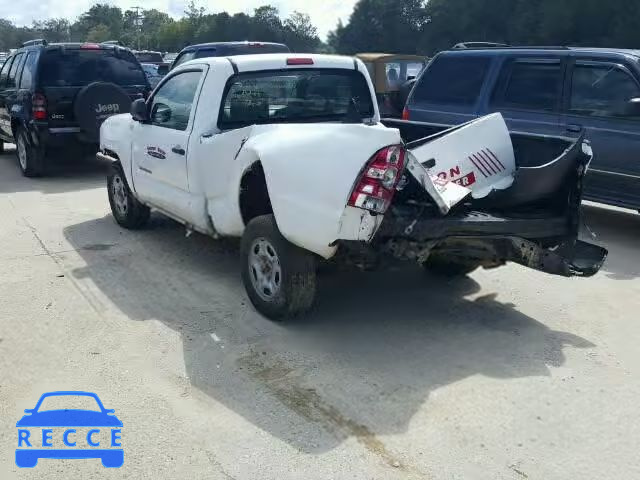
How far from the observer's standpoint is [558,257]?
13.8ft

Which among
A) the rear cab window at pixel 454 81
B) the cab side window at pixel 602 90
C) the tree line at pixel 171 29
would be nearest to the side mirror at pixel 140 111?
the rear cab window at pixel 454 81

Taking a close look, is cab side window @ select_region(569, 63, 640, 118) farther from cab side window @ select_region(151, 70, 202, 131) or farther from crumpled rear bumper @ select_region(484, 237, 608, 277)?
cab side window @ select_region(151, 70, 202, 131)

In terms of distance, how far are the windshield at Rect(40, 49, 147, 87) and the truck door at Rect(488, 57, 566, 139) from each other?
5.90 metres

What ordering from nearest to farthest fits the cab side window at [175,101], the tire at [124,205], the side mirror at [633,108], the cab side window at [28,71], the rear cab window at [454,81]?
the cab side window at [175,101], the side mirror at [633,108], the tire at [124,205], the rear cab window at [454,81], the cab side window at [28,71]

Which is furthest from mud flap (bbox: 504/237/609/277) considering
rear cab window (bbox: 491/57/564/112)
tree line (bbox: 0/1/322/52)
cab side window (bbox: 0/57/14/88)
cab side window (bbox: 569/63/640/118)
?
tree line (bbox: 0/1/322/52)

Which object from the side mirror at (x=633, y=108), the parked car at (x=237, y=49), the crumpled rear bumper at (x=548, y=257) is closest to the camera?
the crumpled rear bumper at (x=548, y=257)

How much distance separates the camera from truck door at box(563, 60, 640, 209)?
6484 millimetres

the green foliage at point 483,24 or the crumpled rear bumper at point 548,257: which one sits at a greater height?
the green foliage at point 483,24

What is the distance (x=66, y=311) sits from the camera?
15.8ft

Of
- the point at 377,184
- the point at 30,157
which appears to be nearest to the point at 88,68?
the point at 30,157

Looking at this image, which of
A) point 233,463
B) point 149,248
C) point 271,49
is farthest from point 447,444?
point 271,49

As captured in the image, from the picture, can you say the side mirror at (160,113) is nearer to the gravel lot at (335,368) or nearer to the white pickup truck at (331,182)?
the white pickup truck at (331,182)

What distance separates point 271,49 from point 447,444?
30.0ft

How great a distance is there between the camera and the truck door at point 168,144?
5371mm
